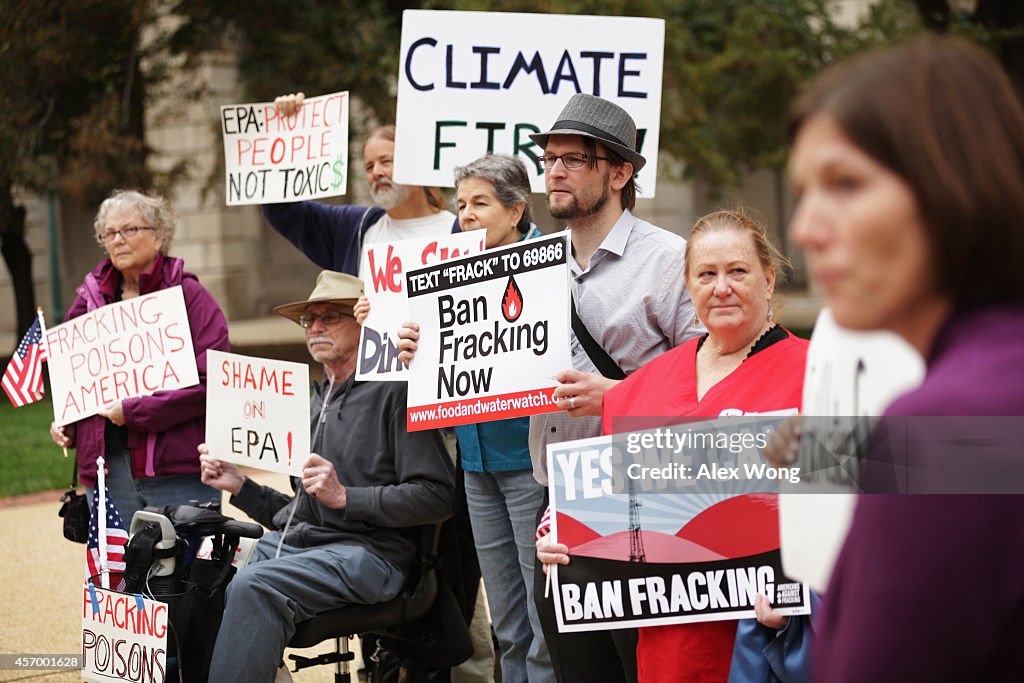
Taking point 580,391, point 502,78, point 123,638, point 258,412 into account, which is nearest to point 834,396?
point 580,391

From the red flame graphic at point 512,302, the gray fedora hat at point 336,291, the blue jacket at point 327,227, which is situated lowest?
the red flame graphic at point 512,302

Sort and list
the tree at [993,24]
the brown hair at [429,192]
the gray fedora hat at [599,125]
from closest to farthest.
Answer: the gray fedora hat at [599,125] < the brown hair at [429,192] < the tree at [993,24]

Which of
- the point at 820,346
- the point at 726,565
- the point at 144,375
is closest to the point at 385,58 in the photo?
the point at 144,375

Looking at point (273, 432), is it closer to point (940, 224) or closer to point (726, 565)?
point (726, 565)

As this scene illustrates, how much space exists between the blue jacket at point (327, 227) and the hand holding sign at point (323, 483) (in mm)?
1322

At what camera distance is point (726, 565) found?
297 centimetres

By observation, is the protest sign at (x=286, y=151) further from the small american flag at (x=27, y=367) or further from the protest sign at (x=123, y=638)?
the protest sign at (x=123, y=638)

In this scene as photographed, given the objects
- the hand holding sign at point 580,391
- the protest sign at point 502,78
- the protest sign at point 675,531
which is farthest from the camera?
the protest sign at point 502,78

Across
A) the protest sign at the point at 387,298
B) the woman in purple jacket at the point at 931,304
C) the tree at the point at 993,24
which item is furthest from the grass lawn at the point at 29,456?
the woman in purple jacket at the point at 931,304

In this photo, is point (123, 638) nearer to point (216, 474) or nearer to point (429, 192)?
point (216, 474)

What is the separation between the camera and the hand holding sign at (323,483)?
4.32 meters

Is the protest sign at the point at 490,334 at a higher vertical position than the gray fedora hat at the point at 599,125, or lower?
lower

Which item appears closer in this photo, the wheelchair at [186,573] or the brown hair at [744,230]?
the brown hair at [744,230]

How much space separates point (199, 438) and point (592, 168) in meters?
2.27
